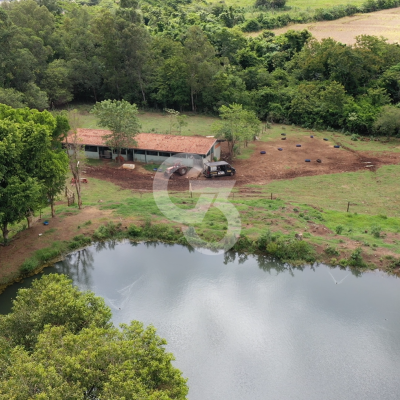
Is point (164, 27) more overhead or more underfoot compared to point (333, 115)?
more overhead

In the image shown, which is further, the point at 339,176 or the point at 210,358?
the point at 339,176

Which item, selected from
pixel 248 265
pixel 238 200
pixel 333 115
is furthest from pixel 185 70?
pixel 248 265

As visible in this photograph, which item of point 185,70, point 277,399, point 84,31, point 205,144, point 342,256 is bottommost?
point 277,399

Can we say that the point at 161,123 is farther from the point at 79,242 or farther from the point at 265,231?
the point at 265,231

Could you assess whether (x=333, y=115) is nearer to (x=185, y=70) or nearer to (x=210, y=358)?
(x=185, y=70)

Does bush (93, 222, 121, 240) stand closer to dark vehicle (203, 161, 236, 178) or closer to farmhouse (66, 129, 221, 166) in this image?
dark vehicle (203, 161, 236, 178)

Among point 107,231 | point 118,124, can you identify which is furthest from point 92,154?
point 107,231
